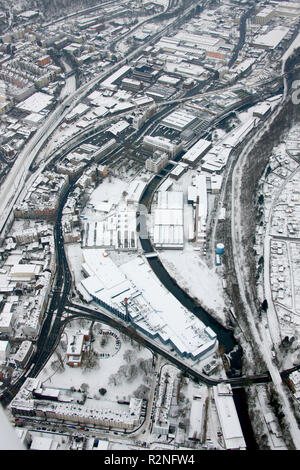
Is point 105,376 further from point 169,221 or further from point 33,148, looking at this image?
point 33,148

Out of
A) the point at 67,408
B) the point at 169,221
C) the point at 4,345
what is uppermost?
the point at 169,221

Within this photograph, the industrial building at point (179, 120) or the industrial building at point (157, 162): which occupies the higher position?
the industrial building at point (179, 120)

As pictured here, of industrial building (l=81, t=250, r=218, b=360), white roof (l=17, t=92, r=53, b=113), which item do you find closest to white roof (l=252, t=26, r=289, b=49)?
white roof (l=17, t=92, r=53, b=113)

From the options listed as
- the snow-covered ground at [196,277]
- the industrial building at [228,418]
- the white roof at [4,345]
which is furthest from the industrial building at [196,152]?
the white roof at [4,345]

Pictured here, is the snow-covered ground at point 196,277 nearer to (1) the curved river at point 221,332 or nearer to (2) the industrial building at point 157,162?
(1) the curved river at point 221,332

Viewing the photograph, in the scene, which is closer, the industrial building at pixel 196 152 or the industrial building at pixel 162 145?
the industrial building at pixel 196 152

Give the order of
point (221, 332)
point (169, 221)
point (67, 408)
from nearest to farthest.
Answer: point (67, 408) < point (221, 332) < point (169, 221)

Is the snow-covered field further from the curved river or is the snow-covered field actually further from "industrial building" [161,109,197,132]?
"industrial building" [161,109,197,132]

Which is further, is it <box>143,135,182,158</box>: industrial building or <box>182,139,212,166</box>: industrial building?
<box>143,135,182,158</box>: industrial building

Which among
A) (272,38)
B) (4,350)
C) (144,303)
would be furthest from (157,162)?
(272,38)

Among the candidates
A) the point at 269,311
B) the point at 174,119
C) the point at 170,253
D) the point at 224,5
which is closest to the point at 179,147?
the point at 174,119

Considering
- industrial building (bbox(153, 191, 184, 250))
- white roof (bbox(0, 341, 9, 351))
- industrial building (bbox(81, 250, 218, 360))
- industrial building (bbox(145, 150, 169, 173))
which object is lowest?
white roof (bbox(0, 341, 9, 351))
